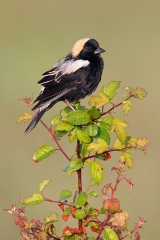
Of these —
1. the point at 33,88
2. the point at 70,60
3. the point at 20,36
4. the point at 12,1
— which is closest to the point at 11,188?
the point at 70,60

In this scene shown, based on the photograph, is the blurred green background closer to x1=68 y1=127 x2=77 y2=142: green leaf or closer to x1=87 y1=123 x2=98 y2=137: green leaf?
x1=68 y1=127 x2=77 y2=142: green leaf

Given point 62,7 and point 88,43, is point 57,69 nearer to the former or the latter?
point 88,43

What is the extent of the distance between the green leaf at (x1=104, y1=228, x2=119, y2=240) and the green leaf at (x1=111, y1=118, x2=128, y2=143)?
0.28m

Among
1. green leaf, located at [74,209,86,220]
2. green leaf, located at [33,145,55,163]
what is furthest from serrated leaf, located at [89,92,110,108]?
green leaf, located at [74,209,86,220]

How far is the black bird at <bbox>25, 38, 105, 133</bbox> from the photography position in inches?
181

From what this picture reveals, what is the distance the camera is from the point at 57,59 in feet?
35.7

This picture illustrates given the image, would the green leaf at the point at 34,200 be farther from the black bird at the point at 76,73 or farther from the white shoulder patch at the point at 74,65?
the white shoulder patch at the point at 74,65

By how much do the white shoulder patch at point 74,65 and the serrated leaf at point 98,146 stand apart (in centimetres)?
218

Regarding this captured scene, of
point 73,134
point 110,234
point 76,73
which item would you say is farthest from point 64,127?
point 76,73

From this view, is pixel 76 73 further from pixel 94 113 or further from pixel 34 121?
pixel 94 113

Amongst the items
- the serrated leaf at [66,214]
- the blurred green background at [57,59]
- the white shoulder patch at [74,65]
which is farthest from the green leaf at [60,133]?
the blurred green background at [57,59]

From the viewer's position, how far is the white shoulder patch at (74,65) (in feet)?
15.4

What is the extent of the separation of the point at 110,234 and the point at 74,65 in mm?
2437

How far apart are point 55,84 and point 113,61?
576 cm
